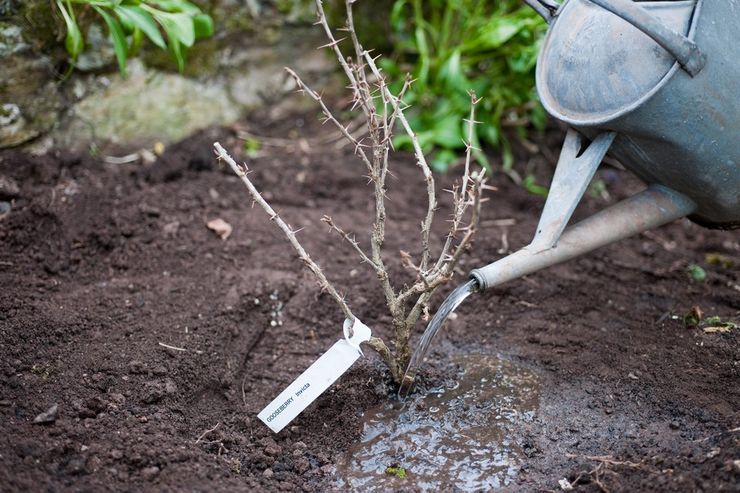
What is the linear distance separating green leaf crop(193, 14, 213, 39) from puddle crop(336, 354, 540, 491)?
1538 millimetres

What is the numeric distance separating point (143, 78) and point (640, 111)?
1.99 meters

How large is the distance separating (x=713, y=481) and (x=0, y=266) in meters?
2.02

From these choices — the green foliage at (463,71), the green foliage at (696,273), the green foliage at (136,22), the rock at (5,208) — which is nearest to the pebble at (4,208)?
the rock at (5,208)

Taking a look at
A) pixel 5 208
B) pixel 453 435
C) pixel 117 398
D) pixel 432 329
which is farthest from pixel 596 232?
A: pixel 5 208

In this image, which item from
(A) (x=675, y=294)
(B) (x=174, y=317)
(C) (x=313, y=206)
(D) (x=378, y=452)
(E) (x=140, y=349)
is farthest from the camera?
(C) (x=313, y=206)

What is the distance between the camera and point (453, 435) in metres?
1.95

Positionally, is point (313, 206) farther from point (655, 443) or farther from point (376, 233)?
point (655, 443)

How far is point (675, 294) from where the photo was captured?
2.46 metres

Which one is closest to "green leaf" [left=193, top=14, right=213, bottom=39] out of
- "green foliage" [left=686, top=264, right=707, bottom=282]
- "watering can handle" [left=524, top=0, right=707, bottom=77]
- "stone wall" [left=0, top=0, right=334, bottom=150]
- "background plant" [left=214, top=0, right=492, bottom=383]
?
"stone wall" [left=0, top=0, right=334, bottom=150]

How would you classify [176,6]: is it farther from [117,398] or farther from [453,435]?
[453,435]

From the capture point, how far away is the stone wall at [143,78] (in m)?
2.62

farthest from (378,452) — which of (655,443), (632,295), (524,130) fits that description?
(524,130)

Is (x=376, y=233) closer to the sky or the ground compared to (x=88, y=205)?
closer to the sky

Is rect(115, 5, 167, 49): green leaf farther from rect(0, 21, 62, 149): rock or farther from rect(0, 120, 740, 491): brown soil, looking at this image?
rect(0, 120, 740, 491): brown soil
